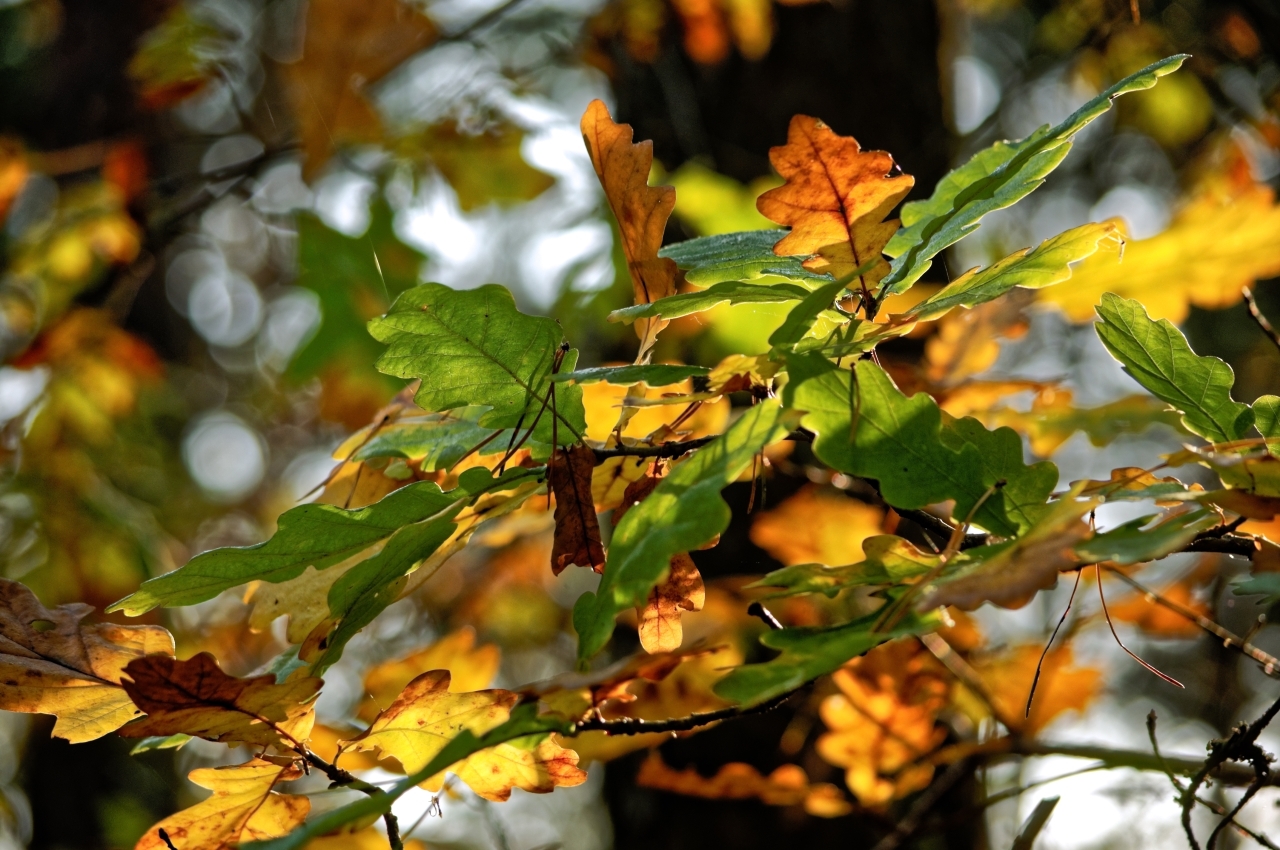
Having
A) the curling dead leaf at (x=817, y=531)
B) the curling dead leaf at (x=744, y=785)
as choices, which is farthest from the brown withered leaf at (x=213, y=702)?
the curling dead leaf at (x=817, y=531)

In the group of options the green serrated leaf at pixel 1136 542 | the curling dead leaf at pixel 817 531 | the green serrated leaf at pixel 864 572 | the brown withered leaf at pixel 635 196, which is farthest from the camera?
the curling dead leaf at pixel 817 531

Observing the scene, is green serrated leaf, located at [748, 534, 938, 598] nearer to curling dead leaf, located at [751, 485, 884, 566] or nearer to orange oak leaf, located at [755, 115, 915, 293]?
orange oak leaf, located at [755, 115, 915, 293]

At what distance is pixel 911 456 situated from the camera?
0.58m

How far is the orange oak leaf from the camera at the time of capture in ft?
2.00

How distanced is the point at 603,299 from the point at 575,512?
1424mm

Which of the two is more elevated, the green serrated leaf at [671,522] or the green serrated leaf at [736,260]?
the green serrated leaf at [736,260]

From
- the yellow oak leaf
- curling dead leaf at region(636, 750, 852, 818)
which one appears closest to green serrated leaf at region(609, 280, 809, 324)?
the yellow oak leaf

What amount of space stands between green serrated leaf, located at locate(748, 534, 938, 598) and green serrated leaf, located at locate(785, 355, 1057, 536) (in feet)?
0.10

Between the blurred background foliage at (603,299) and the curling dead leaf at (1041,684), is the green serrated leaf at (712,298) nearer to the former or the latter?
the blurred background foliage at (603,299)

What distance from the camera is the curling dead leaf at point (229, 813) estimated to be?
2.13 feet

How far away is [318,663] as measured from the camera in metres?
0.63

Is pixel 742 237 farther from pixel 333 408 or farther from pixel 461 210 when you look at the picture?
pixel 333 408

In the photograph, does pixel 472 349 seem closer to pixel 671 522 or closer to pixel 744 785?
pixel 671 522

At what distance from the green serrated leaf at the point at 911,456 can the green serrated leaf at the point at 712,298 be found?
7cm
